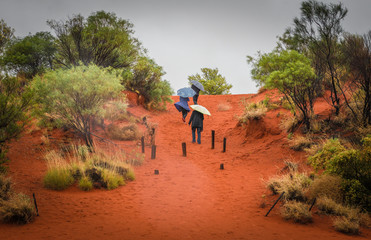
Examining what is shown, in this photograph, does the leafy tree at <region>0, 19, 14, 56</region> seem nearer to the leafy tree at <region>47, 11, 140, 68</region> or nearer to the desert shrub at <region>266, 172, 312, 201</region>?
the leafy tree at <region>47, 11, 140, 68</region>

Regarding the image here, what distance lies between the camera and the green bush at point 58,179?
9.24 meters

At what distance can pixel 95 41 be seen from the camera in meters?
21.9

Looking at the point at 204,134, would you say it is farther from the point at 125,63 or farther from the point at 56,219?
the point at 56,219

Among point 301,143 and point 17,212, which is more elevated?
point 301,143

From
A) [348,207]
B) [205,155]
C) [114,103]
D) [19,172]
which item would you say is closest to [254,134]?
[205,155]

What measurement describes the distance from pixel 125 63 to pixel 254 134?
41.7 ft

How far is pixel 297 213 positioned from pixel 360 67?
919cm

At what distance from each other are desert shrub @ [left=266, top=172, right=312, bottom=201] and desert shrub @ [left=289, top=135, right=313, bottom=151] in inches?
155

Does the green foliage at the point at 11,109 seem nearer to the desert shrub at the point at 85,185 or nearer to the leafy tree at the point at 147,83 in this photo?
the desert shrub at the point at 85,185

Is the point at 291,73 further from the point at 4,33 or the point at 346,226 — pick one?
the point at 4,33

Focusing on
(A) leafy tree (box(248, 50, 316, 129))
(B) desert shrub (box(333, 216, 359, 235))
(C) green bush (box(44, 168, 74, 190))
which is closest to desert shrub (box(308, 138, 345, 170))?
(B) desert shrub (box(333, 216, 359, 235))

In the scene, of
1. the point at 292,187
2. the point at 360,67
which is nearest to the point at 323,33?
the point at 360,67

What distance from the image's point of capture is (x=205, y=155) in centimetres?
1494

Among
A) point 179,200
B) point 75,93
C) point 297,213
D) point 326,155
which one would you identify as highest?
point 75,93
